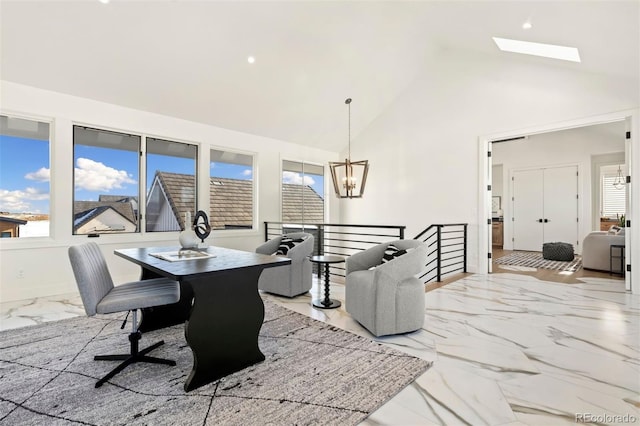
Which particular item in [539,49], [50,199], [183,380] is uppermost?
[539,49]

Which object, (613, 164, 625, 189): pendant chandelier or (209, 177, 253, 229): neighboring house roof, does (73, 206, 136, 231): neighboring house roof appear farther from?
(613, 164, 625, 189): pendant chandelier

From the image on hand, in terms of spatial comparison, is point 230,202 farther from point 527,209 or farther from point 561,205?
point 561,205

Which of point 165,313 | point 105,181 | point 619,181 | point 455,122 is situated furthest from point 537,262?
point 105,181

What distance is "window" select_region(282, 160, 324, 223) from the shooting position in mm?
6902

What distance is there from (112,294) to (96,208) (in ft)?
9.30

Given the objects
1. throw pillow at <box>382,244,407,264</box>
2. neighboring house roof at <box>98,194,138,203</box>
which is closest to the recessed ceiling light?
throw pillow at <box>382,244,407,264</box>

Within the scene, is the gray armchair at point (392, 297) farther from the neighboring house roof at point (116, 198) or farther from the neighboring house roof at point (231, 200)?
the neighboring house roof at point (116, 198)

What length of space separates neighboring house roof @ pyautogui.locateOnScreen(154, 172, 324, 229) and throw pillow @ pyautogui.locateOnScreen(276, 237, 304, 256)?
177 centimetres

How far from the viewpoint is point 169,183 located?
520 cm

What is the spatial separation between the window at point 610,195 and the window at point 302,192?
23.1ft

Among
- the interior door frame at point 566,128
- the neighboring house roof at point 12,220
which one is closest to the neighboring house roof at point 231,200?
the neighboring house roof at point 12,220

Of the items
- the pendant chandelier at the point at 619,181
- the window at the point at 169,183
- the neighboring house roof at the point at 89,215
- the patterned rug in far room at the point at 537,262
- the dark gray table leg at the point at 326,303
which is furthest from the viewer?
the pendant chandelier at the point at 619,181

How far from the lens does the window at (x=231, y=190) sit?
573 cm

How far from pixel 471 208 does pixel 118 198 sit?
581cm
